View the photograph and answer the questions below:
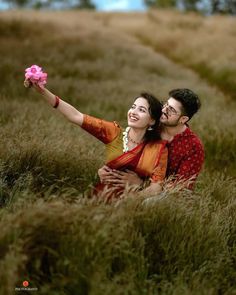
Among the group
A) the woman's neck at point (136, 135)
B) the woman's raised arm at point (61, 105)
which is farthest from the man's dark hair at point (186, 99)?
the woman's raised arm at point (61, 105)

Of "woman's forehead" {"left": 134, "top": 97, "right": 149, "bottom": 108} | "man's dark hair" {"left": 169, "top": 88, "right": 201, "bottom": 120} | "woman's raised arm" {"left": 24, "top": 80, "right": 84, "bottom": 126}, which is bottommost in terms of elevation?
"woman's raised arm" {"left": 24, "top": 80, "right": 84, "bottom": 126}

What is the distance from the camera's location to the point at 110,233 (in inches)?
115

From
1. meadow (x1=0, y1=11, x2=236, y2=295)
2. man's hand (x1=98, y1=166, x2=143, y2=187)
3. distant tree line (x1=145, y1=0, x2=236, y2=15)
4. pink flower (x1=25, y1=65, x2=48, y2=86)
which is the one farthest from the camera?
distant tree line (x1=145, y1=0, x2=236, y2=15)

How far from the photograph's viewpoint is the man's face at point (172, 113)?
4.17m

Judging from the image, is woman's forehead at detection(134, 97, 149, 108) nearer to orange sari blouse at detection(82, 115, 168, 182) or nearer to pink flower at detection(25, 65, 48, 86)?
orange sari blouse at detection(82, 115, 168, 182)

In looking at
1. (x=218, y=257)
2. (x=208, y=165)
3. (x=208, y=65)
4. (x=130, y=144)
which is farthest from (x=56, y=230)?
(x=208, y=65)

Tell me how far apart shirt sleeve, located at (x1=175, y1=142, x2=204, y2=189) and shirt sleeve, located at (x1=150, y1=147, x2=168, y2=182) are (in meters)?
0.19

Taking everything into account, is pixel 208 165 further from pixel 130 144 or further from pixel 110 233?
pixel 110 233

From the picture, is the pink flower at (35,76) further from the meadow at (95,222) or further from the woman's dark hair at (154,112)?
the woman's dark hair at (154,112)

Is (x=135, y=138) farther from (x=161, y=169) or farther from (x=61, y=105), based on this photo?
(x=61, y=105)

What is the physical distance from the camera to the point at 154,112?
411 cm

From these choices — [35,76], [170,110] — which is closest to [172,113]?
[170,110]

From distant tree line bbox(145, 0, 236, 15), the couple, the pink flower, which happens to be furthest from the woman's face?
distant tree line bbox(145, 0, 236, 15)

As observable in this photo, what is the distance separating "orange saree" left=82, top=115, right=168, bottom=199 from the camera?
4.01 m
